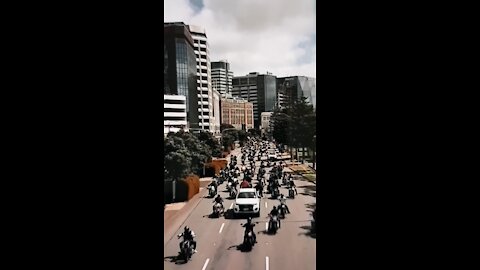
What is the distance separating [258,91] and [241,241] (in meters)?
7.86

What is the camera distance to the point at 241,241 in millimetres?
4297

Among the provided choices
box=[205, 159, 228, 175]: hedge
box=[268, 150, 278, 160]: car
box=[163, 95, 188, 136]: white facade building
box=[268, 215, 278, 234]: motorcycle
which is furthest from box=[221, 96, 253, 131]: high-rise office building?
box=[268, 215, 278, 234]: motorcycle

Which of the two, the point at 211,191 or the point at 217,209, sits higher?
the point at 211,191

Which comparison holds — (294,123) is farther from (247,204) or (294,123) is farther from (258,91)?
(247,204)

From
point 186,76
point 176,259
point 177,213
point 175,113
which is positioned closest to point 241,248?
point 176,259

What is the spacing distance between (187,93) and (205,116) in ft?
2.91

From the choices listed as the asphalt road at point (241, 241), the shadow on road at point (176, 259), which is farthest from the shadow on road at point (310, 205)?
the shadow on road at point (176, 259)

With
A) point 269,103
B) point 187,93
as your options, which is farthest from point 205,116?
point 269,103

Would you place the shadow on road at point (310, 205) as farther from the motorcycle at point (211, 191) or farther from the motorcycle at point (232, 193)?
the motorcycle at point (211, 191)
